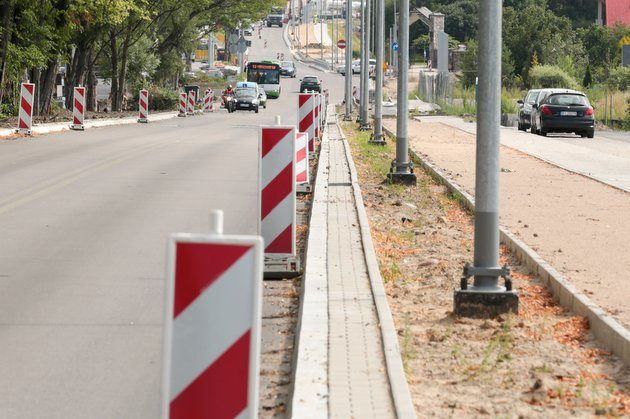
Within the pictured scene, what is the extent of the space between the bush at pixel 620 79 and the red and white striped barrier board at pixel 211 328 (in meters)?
54.7

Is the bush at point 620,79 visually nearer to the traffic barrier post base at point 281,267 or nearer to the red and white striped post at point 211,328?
the traffic barrier post base at point 281,267

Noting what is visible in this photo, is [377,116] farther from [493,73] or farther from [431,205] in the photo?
[493,73]

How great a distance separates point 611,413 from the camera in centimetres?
675

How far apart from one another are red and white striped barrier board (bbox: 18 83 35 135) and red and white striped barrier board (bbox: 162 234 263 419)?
2884 centimetres

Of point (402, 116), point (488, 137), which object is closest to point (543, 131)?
point (402, 116)

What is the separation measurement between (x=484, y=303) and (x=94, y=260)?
441 cm

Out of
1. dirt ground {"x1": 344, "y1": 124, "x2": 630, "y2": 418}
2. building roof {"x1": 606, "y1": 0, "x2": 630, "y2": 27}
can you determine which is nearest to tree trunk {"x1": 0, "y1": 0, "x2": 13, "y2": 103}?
dirt ground {"x1": 344, "y1": 124, "x2": 630, "y2": 418}

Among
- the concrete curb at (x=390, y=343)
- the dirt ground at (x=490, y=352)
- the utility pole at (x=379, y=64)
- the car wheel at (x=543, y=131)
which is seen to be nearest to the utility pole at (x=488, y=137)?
the dirt ground at (x=490, y=352)

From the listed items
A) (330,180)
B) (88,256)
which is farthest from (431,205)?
(88,256)

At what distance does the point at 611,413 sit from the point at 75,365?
11.1 feet

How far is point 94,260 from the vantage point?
1246cm

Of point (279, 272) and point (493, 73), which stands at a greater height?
point (493, 73)

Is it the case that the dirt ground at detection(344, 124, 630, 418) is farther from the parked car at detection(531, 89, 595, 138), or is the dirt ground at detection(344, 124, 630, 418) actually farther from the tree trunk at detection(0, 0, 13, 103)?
the parked car at detection(531, 89, 595, 138)

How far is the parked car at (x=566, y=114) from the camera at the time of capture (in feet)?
135
